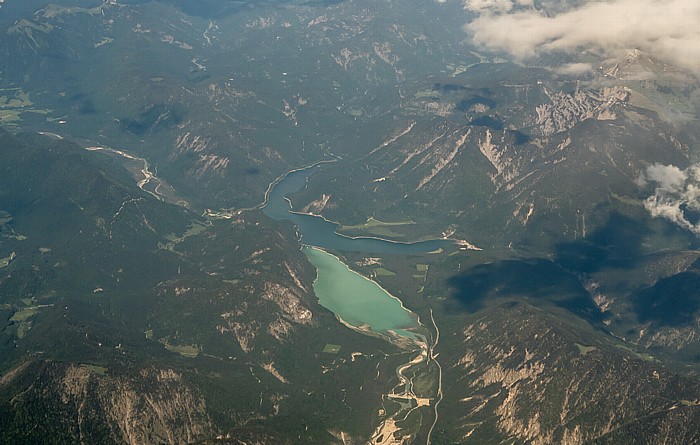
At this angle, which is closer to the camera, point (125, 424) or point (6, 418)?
point (6, 418)

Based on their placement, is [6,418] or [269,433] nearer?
[6,418]

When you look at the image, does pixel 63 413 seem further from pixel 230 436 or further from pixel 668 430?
pixel 668 430

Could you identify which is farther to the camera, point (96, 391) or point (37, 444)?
point (96, 391)

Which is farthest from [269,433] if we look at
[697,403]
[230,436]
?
[697,403]

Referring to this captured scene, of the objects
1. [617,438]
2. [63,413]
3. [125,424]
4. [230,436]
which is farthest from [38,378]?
[617,438]

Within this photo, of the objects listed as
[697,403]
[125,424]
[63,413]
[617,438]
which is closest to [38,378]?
[63,413]

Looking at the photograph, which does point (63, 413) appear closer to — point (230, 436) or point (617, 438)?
point (230, 436)

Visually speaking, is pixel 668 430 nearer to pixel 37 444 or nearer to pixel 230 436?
pixel 230 436
